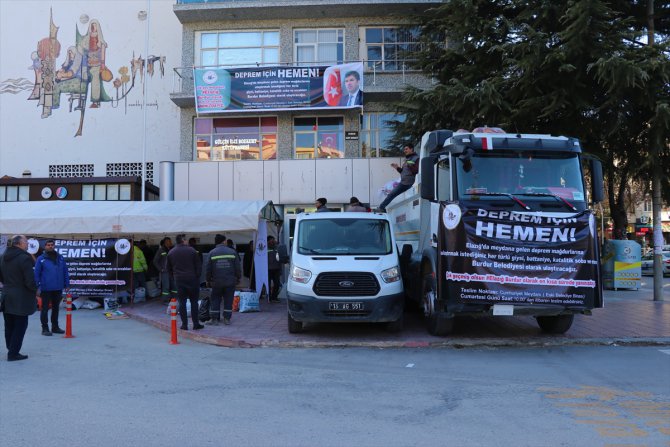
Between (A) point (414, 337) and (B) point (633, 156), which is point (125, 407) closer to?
(A) point (414, 337)

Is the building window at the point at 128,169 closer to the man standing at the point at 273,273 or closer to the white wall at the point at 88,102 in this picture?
the white wall at the point at 88,102

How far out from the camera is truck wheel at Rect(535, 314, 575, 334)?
9.30 m

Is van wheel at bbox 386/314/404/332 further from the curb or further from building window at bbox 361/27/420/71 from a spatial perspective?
building window at bbox 361/27/420/71

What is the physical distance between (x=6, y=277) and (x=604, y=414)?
27.2 ft

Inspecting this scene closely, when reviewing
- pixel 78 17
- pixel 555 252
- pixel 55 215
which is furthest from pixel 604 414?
pixel 78 17

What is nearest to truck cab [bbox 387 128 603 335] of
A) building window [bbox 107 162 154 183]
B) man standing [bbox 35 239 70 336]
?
man standing [bbox 35 239 70 336]

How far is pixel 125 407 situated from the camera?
216 inches

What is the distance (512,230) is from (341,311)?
3069mm

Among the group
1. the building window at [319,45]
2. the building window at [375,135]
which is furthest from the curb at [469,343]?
the building window at [319,45]

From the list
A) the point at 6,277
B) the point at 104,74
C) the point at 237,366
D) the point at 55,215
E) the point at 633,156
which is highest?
the point at 104,74

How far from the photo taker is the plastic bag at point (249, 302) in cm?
1284

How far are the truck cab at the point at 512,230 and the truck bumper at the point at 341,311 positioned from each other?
0.93m

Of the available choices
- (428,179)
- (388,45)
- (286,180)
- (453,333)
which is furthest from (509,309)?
(388,45)

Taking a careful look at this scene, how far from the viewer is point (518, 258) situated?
816 centimetres
